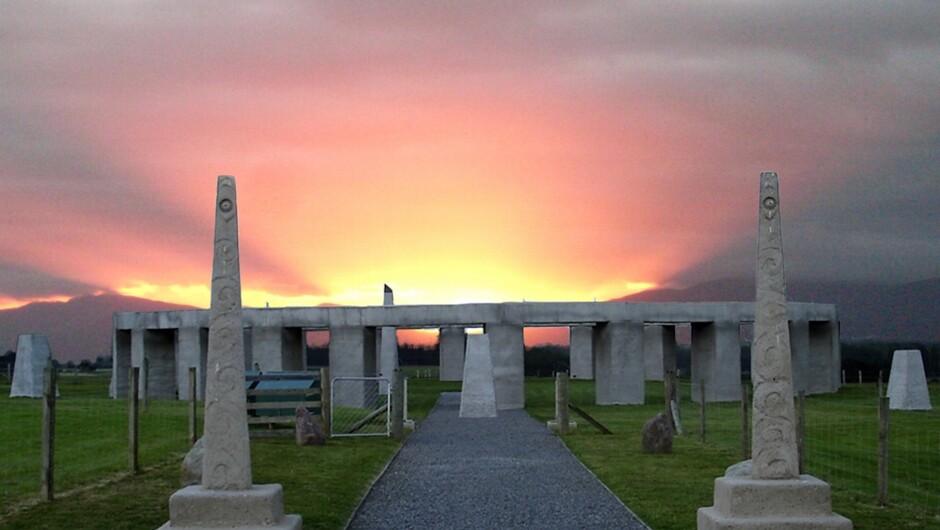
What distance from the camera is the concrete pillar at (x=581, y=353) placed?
7119 centimetres

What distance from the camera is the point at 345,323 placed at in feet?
142

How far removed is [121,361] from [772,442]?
144 ft

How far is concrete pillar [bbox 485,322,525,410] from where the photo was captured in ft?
138

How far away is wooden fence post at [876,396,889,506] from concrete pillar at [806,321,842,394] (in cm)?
3664

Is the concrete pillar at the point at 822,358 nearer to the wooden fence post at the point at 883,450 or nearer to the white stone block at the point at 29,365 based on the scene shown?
the white stone block at the point at 29,365

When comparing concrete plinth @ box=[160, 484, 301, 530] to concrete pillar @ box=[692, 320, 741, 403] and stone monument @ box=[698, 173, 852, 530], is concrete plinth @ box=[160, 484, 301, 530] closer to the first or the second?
stone monument @ box=[698, 173, 852, 530]

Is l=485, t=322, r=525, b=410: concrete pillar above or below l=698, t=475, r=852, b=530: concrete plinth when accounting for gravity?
above

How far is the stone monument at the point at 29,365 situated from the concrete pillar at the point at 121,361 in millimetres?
2919

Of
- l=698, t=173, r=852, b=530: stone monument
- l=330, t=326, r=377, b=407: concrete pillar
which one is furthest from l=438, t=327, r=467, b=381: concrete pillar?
l=698, t=173, r=852, b=530: stone monument

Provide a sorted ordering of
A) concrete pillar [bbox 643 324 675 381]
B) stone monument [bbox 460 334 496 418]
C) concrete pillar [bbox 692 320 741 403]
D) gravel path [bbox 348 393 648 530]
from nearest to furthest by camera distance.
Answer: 1. gravel path [bbox 348 393 648 530]
2. stone monument [bbox 460 334 496 418]
3. concrete pillar [bbox 692 320 741 403]
4. concrete pillar [bbox 643 324 675 381]

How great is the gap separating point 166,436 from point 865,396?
108 ft

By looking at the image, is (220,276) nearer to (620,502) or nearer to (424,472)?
(620,502)

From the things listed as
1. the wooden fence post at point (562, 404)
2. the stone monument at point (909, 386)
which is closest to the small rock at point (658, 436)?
the wooden fence post at point (562, 404)

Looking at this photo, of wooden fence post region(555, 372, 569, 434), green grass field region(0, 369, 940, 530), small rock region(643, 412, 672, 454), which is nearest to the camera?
green grass field region(0, 369, 940, 530)
